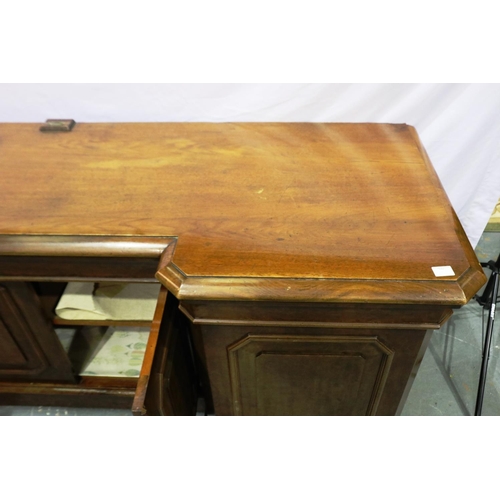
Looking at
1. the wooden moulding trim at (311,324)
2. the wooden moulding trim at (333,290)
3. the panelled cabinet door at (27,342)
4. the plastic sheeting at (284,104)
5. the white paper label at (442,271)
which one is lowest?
the panelled cabinet door at (27,342)

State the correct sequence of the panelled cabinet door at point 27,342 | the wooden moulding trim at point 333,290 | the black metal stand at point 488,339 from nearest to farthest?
the wooden moulding trim at point 333,290 < the panelled cabinet door at point 27,342 < the black metal stand at point 488,339

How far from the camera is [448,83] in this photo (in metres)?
0.96

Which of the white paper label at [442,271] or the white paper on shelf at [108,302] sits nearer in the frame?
the white paper label at [442,271]

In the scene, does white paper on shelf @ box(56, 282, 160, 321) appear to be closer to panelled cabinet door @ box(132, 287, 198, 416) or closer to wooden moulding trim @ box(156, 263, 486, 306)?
panelled cabinet door @ box(132, 287, 198, 416)

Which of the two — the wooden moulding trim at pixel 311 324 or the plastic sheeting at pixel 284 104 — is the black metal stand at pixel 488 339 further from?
the wooden moulding trim at pixel 311 324

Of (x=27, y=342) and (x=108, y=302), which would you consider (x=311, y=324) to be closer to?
(x=108, y=302)

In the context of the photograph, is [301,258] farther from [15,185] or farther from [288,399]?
[15,185]

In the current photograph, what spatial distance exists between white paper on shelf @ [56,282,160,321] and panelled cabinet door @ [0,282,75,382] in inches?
2.1

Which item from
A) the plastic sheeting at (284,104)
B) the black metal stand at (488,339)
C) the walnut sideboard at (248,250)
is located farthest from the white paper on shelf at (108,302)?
the black metal stand at (488,339)

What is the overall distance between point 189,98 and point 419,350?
73 centimetres

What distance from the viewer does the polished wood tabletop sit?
55cm

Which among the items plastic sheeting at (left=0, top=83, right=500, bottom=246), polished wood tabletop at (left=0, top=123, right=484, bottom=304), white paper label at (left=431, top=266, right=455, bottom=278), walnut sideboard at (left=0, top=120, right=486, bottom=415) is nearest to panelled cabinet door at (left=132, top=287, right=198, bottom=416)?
walnut sideboard at (left=0, top=120, right=486, bottom=415)

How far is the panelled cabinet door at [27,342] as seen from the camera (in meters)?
0.76

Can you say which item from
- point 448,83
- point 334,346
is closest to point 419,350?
point 334,346
